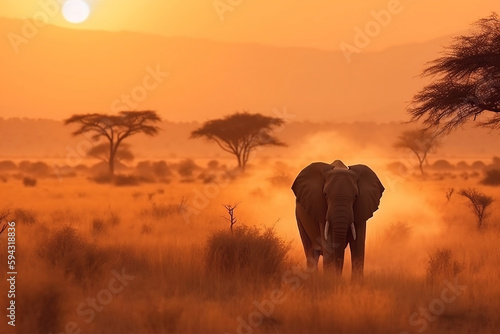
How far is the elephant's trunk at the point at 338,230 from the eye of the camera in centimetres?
1059

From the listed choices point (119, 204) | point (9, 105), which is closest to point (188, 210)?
point (119, 204)

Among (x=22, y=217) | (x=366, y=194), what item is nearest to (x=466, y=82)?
(x=366, y=194)

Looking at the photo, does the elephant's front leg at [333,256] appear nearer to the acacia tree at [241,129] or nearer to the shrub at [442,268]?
the shrub at [442,268]

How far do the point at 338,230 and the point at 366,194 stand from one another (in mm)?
902

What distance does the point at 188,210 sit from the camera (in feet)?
75.7

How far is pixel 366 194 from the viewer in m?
11.2

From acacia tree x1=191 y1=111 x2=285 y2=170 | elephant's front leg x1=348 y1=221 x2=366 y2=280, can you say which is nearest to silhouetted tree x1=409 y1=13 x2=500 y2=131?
elephant's front leg x1=348 y1=221 x2=366 y2=280

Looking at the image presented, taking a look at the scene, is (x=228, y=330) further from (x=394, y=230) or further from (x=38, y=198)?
(x=38, y=198)

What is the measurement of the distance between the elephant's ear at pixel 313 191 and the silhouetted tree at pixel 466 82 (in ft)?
18.0

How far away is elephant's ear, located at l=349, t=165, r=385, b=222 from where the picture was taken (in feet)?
36.2

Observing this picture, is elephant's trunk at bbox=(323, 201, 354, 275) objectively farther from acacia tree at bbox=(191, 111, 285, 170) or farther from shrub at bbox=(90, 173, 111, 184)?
acacia tree at bbox=(191, 111, 285, 170)

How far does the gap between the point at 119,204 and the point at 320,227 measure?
16208mm

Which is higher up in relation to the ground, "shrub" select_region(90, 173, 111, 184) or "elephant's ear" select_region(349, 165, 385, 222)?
"shrub" select_region(90, 173, 111, 184)

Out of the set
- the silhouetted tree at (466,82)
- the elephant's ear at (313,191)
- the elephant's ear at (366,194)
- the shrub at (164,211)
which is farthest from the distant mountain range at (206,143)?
the elephant's ear at (366,194)
